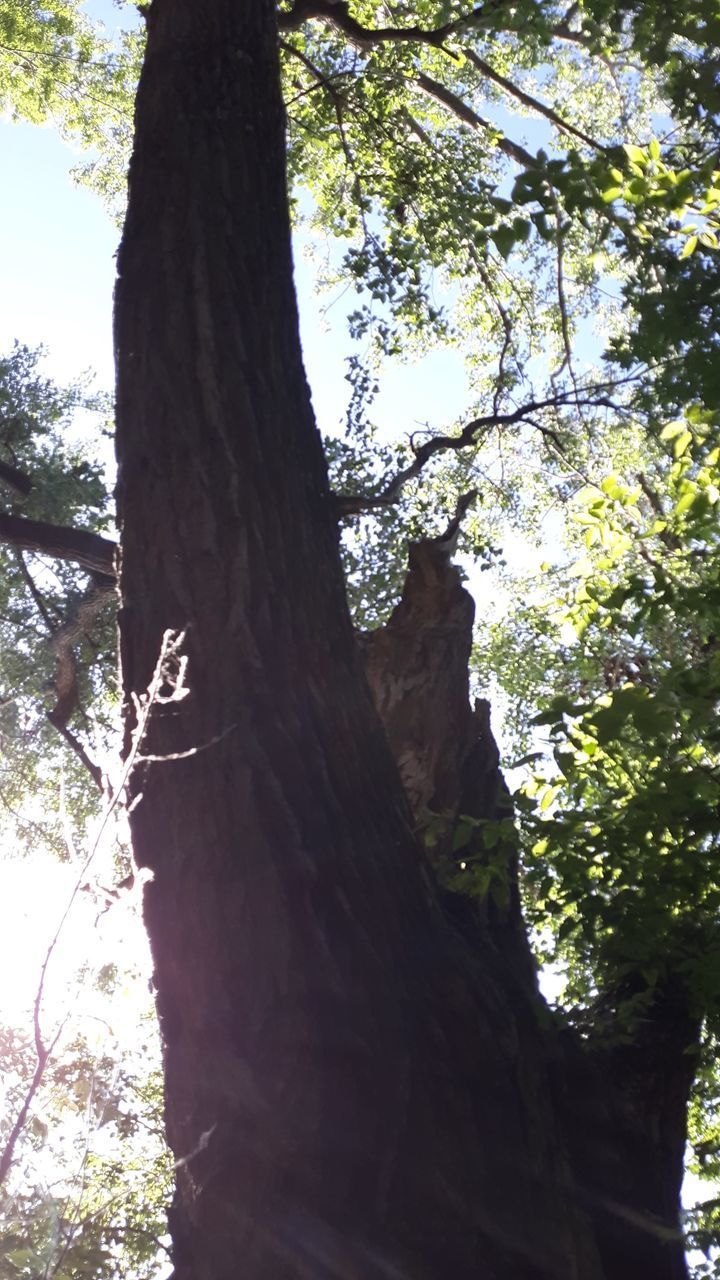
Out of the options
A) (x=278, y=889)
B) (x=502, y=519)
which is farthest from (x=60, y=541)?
(x=502, y=519)

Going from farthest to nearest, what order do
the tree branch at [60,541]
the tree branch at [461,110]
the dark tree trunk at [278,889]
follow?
the tree branch at [461,110], the tree branch at [60,541], the dark tree trunk at [278,889]

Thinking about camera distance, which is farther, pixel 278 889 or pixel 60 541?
pixel 60 541

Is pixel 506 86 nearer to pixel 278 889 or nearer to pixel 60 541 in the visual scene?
pixel 60 541

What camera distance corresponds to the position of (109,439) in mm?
9578

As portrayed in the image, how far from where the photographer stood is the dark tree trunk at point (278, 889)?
2500 millimetres

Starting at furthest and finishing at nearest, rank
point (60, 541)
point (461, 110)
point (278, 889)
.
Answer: point (461, 110)
point (60, 541)
point (278, 889)

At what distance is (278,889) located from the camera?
8.63 ft

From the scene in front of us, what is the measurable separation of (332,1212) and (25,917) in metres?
1.03

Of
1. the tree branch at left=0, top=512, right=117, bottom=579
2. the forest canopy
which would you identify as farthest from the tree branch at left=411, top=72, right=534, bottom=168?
the tree branch at left=0, top=512, right=117, bottom=579

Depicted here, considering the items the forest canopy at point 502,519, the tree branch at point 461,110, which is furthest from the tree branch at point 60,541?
the tree branch at point 461,110

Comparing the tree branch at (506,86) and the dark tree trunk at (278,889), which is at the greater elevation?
the tree branch at (506,86)

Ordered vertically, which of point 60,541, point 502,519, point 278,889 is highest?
point 502,519

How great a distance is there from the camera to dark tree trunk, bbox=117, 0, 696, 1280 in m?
2.50

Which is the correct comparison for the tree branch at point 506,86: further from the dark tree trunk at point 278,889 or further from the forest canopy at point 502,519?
the dark tree trunk at point 278,889
